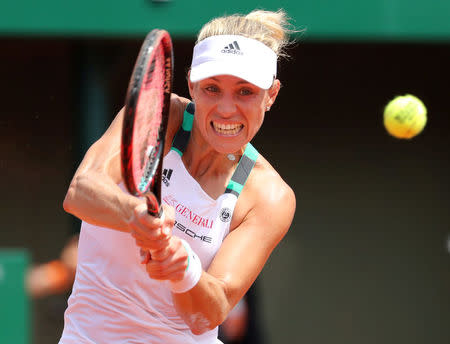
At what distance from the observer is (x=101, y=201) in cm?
225

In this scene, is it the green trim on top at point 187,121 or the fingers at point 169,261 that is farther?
the green trim on top at point 187,121

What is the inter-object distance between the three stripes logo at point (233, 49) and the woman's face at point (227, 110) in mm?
76

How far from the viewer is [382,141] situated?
250 inches

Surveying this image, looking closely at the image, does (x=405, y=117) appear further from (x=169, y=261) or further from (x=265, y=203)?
(x=169, y=261)

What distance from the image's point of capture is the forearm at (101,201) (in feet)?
7.19

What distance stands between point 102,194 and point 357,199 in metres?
4.30

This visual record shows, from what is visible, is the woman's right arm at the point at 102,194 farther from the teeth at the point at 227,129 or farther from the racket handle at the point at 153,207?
the teeth at the point at 227,129

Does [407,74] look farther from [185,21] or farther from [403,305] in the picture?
[185,21]

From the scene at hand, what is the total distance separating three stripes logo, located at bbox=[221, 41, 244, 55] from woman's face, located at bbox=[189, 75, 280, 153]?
8 cm

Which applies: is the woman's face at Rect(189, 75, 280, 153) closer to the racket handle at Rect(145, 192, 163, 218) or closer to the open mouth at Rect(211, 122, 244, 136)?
the open mouth at Rect(211, 122, 244, 136)

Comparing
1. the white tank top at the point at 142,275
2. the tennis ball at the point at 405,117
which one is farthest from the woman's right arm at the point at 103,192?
the tennis ball at the point at 405,117

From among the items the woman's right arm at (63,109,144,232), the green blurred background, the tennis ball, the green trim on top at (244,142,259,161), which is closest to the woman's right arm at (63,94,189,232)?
the woman's right arm at (63,109,144,232)

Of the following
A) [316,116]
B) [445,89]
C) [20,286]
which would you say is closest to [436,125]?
[445,89]

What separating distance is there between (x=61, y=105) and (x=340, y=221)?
7.16ft
